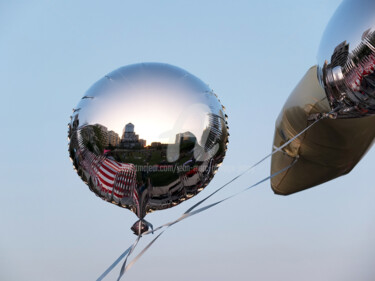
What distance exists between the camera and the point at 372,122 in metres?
2.65

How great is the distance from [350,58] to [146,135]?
755mm

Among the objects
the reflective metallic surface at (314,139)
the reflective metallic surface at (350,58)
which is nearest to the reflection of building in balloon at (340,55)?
the reflective metallic surface at (350,58)

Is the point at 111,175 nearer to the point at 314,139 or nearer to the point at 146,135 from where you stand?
the point at 146,135

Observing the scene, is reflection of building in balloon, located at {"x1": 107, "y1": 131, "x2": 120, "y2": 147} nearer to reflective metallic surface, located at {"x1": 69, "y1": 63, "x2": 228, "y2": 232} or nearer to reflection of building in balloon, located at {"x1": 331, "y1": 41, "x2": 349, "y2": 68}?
reflective metallic surface, located at {"x1": 69, "y1": 63, "x2": 228, "y2": 232}

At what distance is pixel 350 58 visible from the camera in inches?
64.0

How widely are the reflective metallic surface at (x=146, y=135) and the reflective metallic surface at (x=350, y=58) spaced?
45 centimetres

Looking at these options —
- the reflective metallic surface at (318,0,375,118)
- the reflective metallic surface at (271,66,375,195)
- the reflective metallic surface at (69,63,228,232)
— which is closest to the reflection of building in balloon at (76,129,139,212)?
the reflective metallic surface at (69,63,228,232)

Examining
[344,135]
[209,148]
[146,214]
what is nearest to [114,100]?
[209,148]

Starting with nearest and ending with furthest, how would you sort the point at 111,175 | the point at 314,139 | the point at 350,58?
1. the point at 350,58
2. the point at 111,175
3. the point at 314,139

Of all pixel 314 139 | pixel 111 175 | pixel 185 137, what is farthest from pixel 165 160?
pixel 314 139

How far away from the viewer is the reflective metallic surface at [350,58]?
1.56 m

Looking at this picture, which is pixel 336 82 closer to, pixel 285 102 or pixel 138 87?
pixel 138 87

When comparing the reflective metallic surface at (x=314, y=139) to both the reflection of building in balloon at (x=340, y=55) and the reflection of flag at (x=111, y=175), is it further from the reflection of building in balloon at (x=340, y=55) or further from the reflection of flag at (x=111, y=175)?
the reflection of flag at (x=111, y=175)

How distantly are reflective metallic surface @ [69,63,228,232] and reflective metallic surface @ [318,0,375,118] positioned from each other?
454mm
